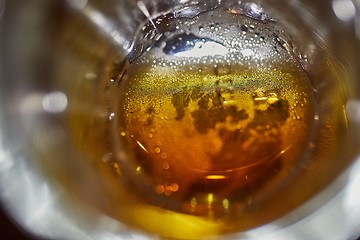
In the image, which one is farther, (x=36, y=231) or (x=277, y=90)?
(x=277, y=90)

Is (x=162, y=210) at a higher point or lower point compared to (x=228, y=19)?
lower

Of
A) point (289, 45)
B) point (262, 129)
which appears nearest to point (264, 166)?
point (262, 129)

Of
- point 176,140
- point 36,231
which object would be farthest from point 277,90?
point 36,231

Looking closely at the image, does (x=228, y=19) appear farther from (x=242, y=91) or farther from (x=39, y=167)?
(x=39, y=167)

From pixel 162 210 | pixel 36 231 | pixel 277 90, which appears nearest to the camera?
pixel 36 231

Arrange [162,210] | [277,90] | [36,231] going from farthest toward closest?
[277,90]
[162,210]
[36,231]

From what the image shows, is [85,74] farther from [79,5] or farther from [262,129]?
[262,129]
